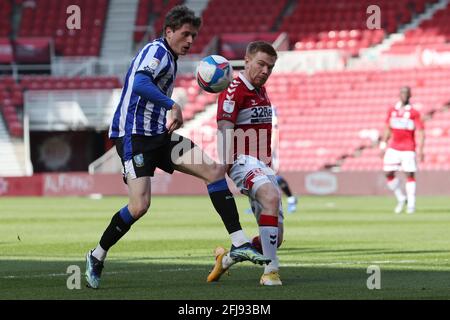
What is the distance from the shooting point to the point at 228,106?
9133mm

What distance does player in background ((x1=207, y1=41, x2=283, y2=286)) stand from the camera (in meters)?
9.04

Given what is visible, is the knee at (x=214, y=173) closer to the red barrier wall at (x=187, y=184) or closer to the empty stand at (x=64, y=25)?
the red barrier wall at (x=187, y=184)

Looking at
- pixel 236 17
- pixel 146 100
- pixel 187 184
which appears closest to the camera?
pixel 146 100

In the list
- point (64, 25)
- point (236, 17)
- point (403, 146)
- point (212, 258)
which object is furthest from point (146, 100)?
point (64, 25)

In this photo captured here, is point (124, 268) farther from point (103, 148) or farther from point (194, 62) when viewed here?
point (103, 148)

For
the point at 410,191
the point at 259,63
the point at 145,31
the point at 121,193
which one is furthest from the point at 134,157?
the point at 145,31

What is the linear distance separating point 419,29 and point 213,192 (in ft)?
95.4

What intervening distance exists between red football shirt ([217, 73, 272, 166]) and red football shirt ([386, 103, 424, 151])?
487 inches

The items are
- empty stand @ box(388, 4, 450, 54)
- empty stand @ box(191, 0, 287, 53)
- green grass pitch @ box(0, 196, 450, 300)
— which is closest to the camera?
green grass pitch @ box(0, 196, 450, 300)

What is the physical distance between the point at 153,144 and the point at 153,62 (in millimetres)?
656

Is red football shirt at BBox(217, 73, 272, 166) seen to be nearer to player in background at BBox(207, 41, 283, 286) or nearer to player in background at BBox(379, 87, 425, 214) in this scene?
player in background at BBox(207, 41, 283, 286)

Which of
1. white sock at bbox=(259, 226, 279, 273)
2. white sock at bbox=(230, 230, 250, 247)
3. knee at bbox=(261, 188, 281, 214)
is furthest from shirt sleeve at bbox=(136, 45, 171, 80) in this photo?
white sock at bbox=(259, 226, 279, 273)

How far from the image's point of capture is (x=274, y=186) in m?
9.12

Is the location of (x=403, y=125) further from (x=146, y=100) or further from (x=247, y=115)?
(x=146, y=100)
